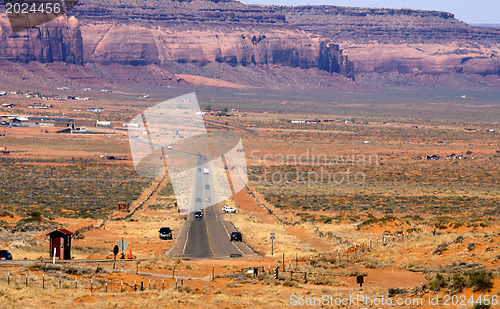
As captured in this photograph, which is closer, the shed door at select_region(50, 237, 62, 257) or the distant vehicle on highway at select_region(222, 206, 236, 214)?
the shed door at select_region(50, 237, 62, 257)

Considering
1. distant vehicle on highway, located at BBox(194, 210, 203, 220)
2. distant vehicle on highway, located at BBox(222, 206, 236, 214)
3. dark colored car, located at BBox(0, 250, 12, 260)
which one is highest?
dark colored car, located at BBox(0, 250, 12, 260)

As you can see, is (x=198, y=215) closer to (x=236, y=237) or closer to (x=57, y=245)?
(x=236, y=237)

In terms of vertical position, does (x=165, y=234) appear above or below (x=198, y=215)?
above

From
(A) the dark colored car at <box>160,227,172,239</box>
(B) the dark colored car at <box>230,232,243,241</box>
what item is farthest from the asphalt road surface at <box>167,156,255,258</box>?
(A) the dark colored car at <box>160,227,172,239</box>

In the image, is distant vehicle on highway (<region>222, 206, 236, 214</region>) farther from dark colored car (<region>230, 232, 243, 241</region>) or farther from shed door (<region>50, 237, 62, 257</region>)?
shed door (<region>50, 237, 62, 257</region>)

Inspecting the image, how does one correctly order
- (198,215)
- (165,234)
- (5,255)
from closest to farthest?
(5,255)
(165,234)
(198,215)

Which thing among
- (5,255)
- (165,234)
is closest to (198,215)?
Result: (165,234)

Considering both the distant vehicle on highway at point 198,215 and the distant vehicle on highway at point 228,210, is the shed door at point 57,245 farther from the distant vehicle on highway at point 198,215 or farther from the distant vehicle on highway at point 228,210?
the distant vehicle on highway at point 228,210
